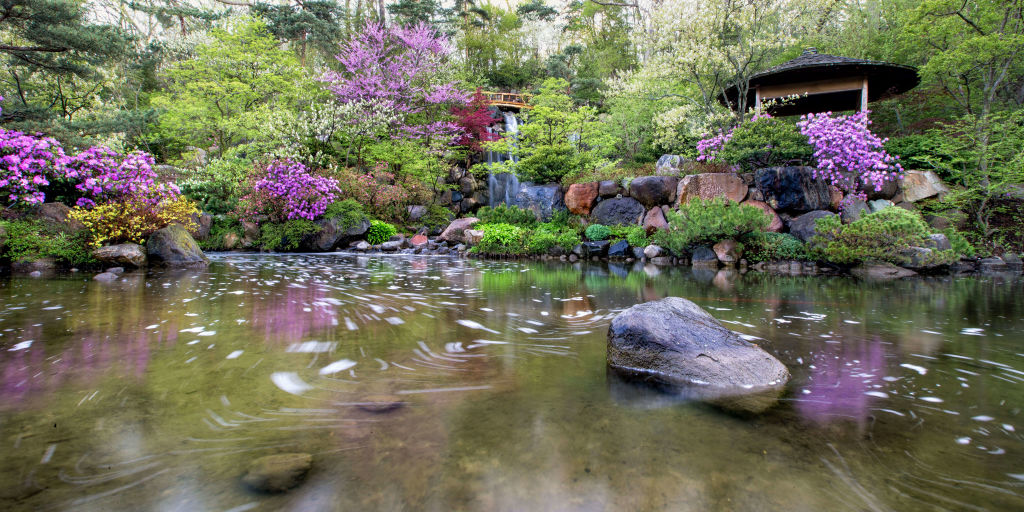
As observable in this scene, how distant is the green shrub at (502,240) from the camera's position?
1187cm

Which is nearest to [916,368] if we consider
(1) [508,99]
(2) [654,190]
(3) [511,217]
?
(2) [654,190]

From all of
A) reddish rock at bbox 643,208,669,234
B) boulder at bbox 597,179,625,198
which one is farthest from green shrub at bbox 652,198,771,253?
boulder at bbox 597,179,625,198

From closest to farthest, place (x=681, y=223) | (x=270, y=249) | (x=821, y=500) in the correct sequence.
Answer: (x=821, y=500)
(x=681, y=223)
(x=270, y=249)

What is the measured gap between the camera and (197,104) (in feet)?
48.3

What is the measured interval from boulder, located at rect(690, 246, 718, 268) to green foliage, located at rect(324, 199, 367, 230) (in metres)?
10.0

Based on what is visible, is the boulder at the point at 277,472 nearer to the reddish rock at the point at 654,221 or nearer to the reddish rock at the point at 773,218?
the reddish rock at the point at 773,218

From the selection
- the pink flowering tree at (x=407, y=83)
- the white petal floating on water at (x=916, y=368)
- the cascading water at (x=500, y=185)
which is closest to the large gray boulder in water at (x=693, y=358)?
the white petal floating on water at (x=916, y=368)

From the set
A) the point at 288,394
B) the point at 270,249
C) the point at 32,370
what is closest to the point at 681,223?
the point at 288,394

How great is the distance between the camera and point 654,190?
1161 centimetres

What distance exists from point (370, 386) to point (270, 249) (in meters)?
12.8

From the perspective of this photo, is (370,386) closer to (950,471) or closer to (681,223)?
(950,471)

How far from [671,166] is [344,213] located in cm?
1013

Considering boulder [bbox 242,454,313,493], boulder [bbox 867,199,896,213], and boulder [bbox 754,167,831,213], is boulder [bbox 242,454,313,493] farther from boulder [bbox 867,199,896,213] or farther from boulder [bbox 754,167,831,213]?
boulder [bbox 867,199,896,213]

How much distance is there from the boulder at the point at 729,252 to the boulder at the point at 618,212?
97.9 inches
